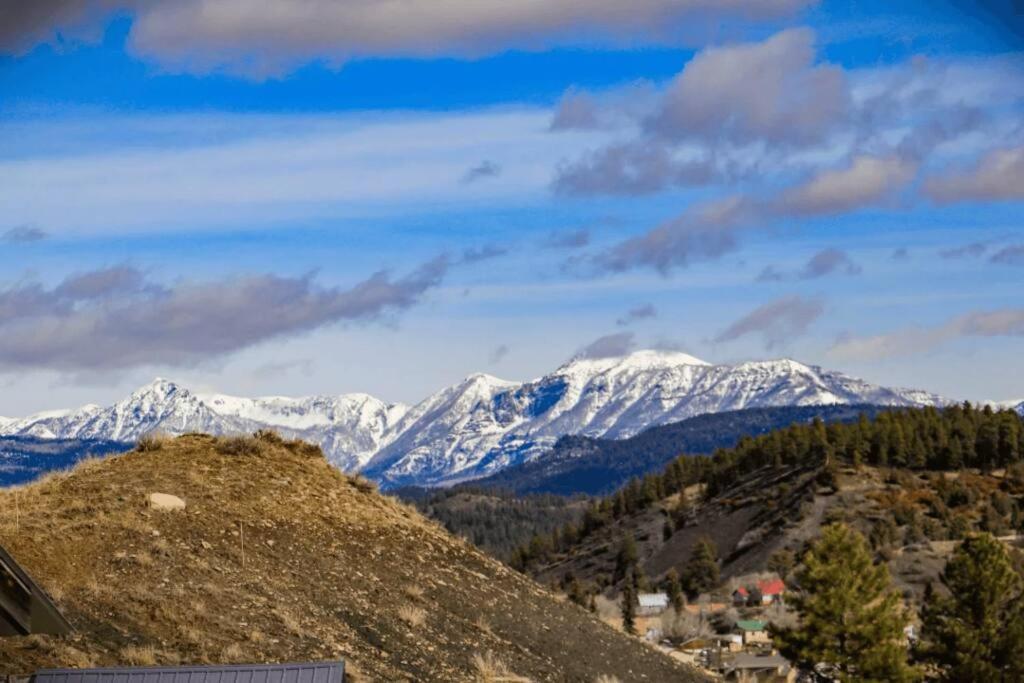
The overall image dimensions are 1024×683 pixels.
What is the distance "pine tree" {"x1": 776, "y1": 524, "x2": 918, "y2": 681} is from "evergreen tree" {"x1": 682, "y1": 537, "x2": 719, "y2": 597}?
390ft

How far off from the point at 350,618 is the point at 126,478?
7.16 m

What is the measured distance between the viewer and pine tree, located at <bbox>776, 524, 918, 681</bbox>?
59219mm

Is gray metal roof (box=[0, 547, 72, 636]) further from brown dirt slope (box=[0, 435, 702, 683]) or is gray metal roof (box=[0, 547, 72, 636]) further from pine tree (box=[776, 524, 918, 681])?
pine tree (box=[776, 524, 918, 681])

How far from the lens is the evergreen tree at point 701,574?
600 ft

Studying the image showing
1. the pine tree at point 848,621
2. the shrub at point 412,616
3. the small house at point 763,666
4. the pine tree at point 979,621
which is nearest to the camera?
the shrub at point 412,616

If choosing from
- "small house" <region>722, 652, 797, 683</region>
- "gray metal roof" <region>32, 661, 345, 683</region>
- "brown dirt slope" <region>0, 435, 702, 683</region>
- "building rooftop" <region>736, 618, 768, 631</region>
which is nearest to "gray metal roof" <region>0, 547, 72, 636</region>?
"gray metal roof" <region>32, 661, 345, 683</region>

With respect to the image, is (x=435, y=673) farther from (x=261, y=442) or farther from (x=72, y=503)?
(x=261, y=442)

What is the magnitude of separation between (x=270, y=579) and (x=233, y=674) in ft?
37.6

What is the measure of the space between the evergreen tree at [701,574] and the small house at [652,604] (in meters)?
6.02

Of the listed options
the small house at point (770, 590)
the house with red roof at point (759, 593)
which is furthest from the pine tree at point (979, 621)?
the small house at point (770, 590)

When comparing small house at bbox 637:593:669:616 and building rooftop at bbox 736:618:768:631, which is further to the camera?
small house at bbox 637:593:669:616

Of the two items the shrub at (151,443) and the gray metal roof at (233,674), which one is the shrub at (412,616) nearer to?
the shrub at (151,443)

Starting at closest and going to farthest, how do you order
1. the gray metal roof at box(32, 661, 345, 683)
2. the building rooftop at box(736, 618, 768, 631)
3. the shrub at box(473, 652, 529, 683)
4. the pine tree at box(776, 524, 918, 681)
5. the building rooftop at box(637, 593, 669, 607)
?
1. the gray metal roof at box(32, 661, 345, 683)
2. the shrub at box(473, 652, 529, 683)
3. the pine tree at box(776, 524, 918, 681)
4. the building rooftop at box(736, 618, 768, 631)
5. the building rooftop at box(637, 593, 669, 607)

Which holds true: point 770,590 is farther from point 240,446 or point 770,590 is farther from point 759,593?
point 240,446
